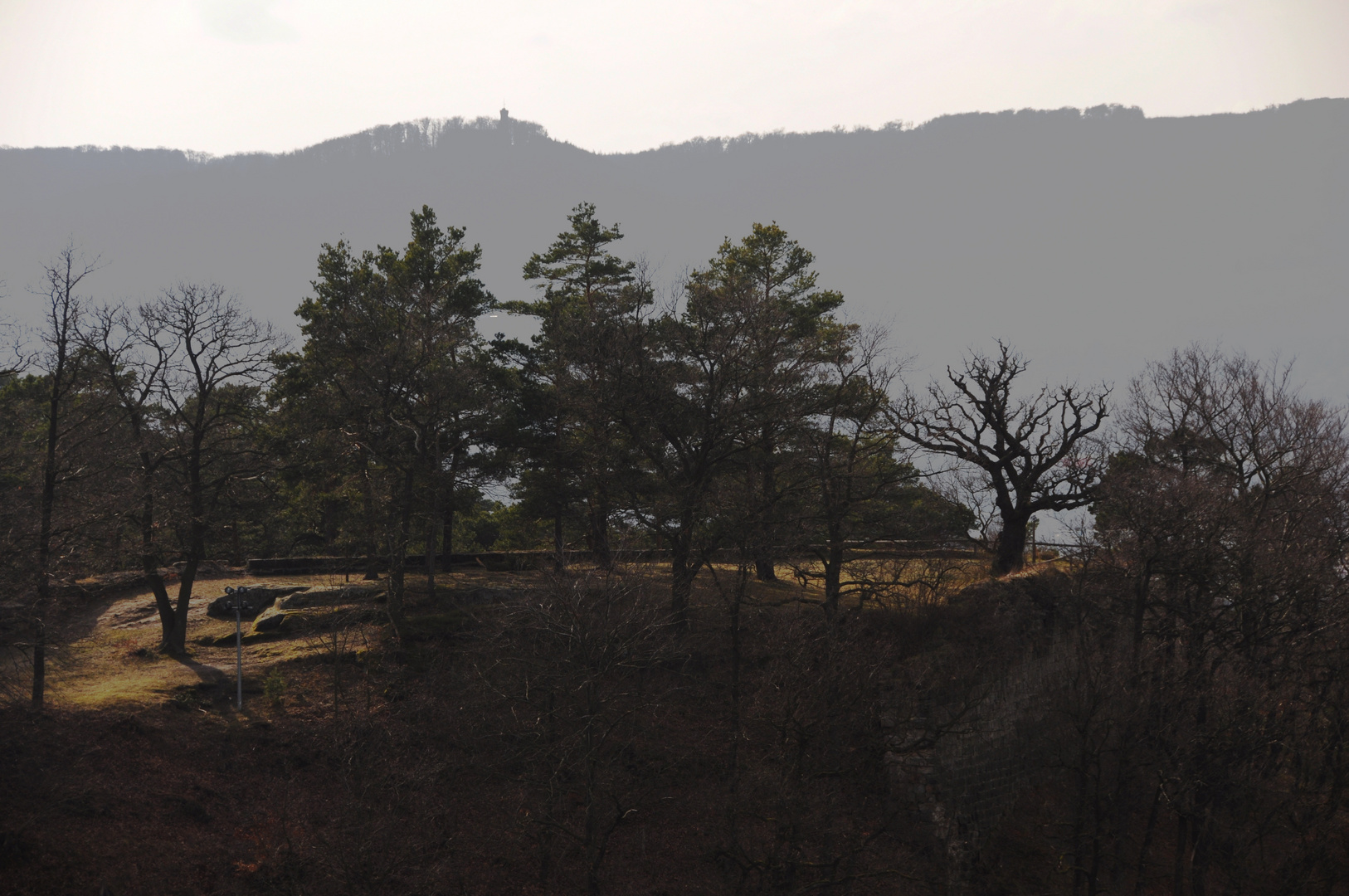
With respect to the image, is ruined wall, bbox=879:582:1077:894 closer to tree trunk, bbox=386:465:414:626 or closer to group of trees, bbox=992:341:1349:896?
group of trees, bbox=992:341:1349:896

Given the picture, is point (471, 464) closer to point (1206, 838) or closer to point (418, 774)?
point (418, 774)

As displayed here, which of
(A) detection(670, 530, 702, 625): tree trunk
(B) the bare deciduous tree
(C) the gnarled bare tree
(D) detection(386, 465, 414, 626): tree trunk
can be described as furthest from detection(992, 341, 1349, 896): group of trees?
(B) the bare deciduous tree

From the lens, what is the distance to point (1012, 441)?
29.2 m

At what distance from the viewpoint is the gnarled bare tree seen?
2866 centimetres

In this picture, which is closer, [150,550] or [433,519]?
[150,550]

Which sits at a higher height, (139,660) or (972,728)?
(139,660)

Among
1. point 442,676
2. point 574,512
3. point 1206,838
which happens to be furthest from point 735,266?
point 1206,838

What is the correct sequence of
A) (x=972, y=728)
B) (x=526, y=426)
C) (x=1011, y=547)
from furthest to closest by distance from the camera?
(x=526, y=426) → (x=1011, y=547) → (x=972, y=728)

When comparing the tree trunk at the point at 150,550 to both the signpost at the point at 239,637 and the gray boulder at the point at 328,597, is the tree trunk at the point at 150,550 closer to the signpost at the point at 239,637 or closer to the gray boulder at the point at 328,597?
the signpost at the point at 239,637

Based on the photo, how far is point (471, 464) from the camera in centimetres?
3319

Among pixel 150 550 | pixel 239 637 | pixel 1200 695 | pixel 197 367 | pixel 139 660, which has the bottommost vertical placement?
pixel 139 660

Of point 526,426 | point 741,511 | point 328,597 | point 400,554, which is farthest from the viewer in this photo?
point 526,426

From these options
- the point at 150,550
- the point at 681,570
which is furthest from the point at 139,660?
the point at 681,570

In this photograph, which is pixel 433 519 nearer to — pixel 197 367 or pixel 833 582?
pixel 197 367
